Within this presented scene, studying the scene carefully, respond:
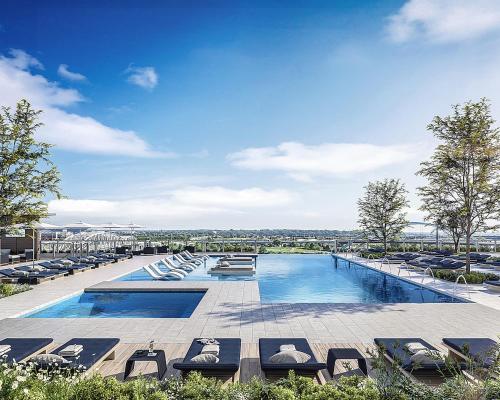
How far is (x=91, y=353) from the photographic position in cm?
514

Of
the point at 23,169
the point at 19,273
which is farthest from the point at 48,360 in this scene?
the point at 19,273

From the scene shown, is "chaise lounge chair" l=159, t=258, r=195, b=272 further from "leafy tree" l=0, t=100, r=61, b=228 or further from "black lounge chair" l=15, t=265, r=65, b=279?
"leafy tree" l=0, t=100, r=61, b=228

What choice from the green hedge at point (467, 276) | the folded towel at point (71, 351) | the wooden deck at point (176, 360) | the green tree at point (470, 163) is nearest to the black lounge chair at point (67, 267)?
the wooden deck at point (176, 360)

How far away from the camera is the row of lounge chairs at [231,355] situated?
470 cm

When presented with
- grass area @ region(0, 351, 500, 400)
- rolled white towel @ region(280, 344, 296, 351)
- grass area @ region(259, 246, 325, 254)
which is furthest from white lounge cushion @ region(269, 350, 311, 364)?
grass area @ region(259, 246, 325, 254)

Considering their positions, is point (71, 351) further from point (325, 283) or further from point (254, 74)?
point (254, 74)

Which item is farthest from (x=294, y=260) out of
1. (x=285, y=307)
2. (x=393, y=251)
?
(x=285, y=307)

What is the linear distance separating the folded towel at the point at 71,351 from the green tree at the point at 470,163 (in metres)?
13.3

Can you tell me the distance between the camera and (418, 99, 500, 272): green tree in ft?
44.7

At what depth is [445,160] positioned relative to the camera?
46.9 ft

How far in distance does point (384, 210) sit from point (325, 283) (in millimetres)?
11203

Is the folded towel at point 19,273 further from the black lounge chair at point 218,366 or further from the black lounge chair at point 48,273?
the black lounge chair at point 218,366

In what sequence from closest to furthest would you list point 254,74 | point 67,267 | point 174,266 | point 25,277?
point 25,277 → point 254,74 → point 67,267 → point 174,266

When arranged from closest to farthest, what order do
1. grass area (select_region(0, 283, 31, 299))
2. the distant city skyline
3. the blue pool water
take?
the blue pool water → grass area (select_region(0, 283, 31, 299)) → the distant city skyline
